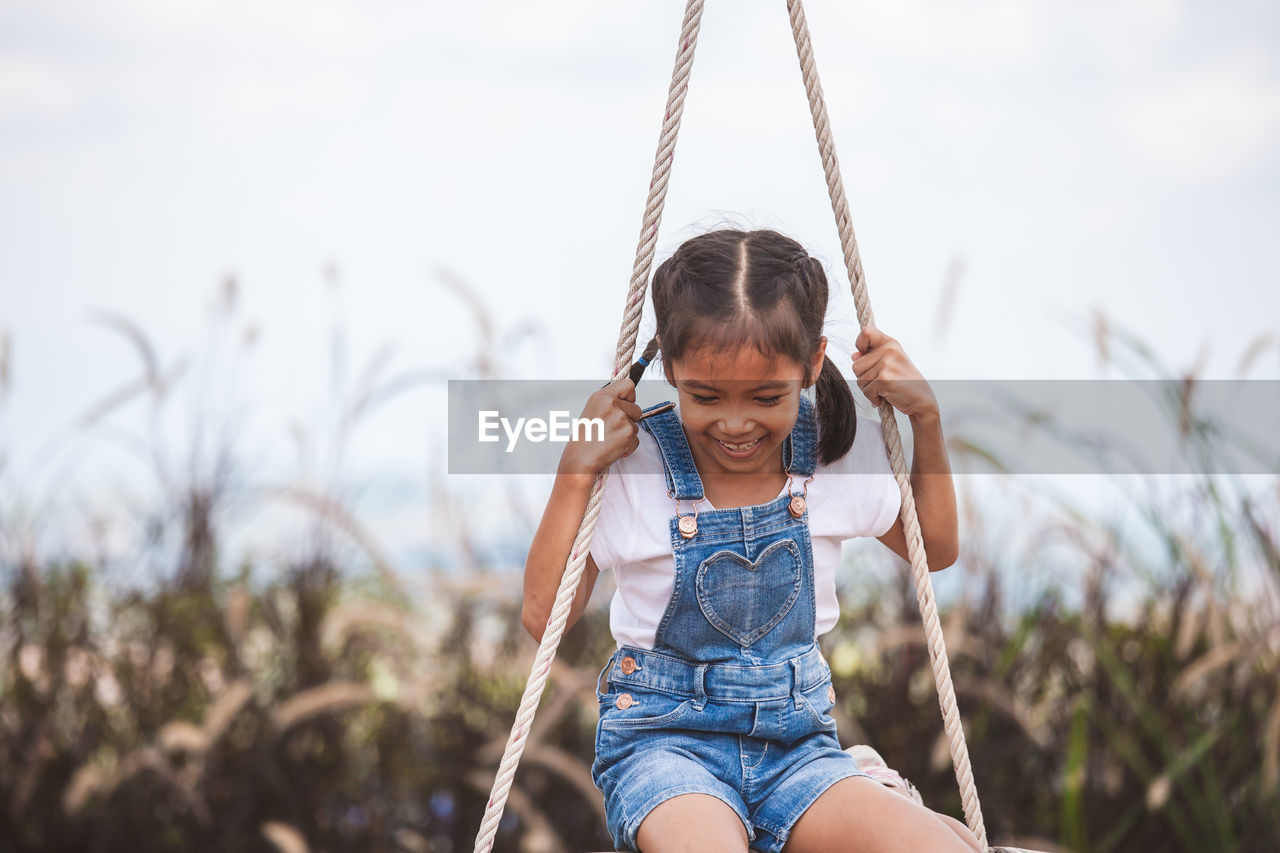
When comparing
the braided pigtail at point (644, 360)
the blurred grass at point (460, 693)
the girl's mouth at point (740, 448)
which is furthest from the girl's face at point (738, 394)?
the blurred grass at point (460, 693)

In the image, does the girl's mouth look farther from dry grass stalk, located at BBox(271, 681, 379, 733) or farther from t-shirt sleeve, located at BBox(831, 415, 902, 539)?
dry grass stalk, located at BBox(271, 681, 379, 733)

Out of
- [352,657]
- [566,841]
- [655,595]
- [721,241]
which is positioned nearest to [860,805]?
[655,595]

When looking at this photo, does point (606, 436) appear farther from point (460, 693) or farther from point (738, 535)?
point (460, 693)

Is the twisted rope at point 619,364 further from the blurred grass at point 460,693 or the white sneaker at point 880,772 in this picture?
the blurred grass at point 460,693

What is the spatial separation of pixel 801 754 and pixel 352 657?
1.68 meters

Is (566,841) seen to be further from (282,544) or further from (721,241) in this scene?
(721,241)

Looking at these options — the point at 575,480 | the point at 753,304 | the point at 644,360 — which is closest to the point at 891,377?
the point at 753,304

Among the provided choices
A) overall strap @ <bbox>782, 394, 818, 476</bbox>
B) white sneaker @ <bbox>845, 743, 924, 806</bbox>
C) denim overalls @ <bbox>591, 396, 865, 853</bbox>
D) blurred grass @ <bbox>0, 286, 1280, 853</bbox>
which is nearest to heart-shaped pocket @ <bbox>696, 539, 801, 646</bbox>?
denim overalls @ <bbox>591, 396, 865, 853</bbox>

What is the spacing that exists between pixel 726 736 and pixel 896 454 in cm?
43

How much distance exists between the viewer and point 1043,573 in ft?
9.90

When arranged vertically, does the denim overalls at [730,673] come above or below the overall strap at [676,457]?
below

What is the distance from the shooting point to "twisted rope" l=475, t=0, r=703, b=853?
4.81 ft

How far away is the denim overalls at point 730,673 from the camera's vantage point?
153 cm

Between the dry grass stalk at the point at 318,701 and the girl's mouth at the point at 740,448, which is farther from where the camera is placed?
the dry grass stalk at the point at 318,701
